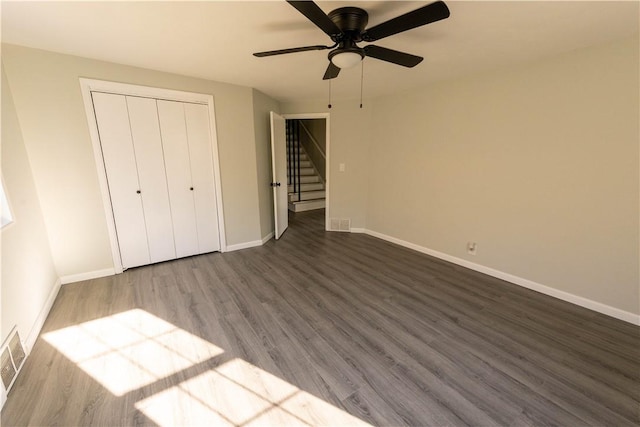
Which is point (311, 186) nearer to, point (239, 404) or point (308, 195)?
point (308, 195)

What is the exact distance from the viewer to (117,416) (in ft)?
4.50

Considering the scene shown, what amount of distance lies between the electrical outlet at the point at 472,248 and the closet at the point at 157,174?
3346mm

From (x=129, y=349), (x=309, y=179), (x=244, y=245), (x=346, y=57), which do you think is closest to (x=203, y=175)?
(x=244, y=245)

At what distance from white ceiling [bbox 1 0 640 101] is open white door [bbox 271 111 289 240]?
1.17 metres

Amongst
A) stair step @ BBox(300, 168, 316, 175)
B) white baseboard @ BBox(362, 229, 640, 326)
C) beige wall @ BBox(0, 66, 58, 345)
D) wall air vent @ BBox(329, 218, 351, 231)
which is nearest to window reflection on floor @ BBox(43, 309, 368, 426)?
beige wall @ BBox(0, 66, 58, 345)

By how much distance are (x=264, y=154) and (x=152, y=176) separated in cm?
154

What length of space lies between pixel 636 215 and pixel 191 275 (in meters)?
4.19

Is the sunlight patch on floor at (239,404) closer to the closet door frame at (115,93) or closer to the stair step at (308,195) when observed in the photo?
the closet door frame at (115,93)

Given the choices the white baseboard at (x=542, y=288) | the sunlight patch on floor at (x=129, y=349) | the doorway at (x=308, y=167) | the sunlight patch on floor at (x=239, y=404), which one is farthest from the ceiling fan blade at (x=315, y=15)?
the doorway at (x=308, y=167)

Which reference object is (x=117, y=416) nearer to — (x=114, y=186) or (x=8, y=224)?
(x=8, y=224)

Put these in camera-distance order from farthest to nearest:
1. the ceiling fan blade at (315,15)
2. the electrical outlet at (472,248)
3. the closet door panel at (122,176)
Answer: the electrical outlet at (472,248) → the closet door panel at (122,176) → the ceiling fan blade at (315,15)

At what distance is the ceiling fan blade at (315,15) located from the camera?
1.24 m

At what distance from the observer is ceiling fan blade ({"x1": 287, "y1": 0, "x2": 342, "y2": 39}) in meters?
1.24

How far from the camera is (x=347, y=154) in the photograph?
443cm
